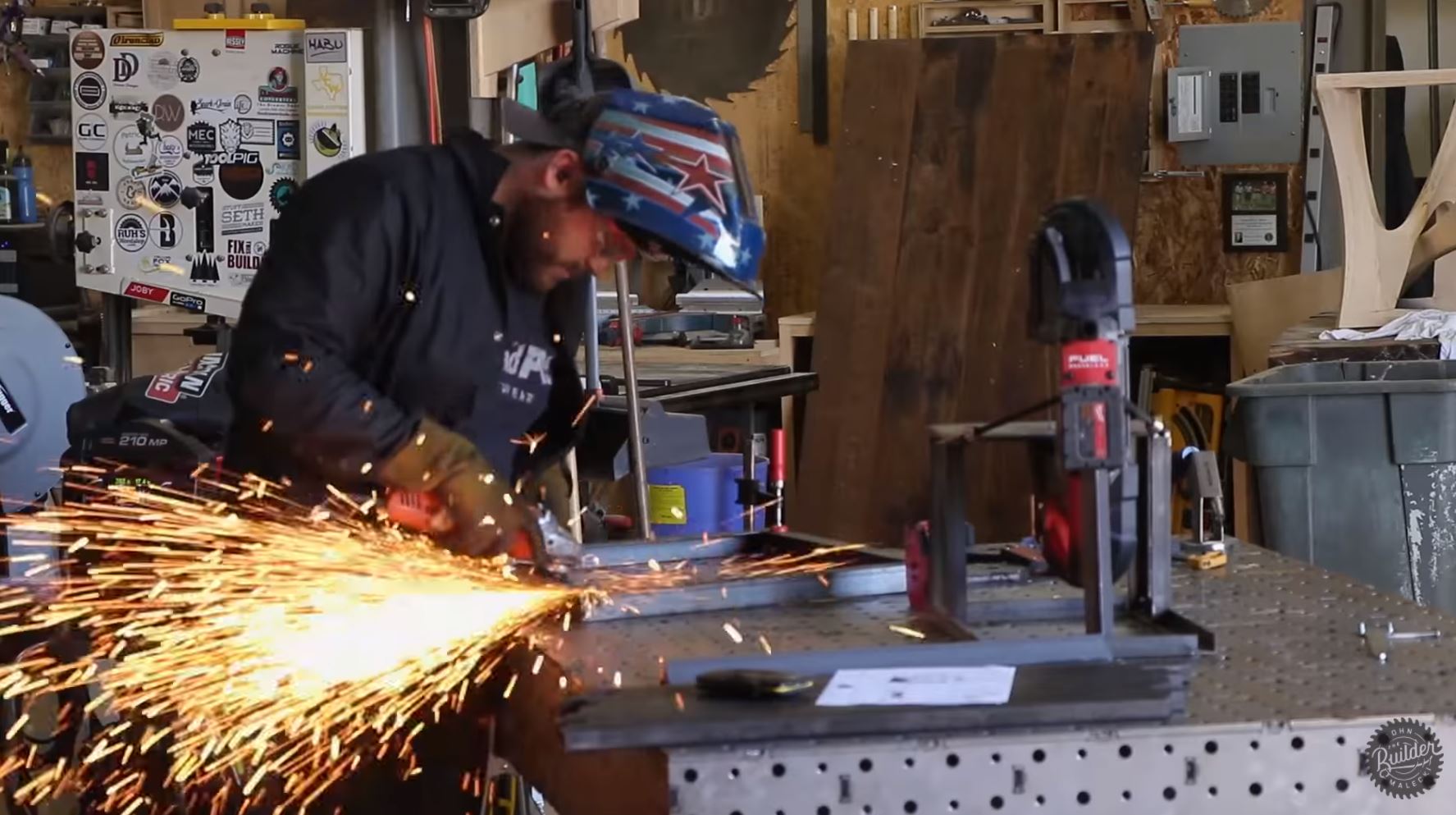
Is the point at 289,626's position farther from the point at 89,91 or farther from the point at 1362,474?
the point at 89,91

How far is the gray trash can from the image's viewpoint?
3.66 metres

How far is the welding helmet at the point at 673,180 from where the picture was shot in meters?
2.21

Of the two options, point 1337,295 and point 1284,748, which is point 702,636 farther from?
point 1337,295

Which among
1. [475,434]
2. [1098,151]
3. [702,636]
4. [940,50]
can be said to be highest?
[940,50]

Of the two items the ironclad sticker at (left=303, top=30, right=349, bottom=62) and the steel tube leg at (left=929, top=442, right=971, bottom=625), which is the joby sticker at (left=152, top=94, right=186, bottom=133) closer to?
the ironclad sticker at (left=303, top=30, right=349, bottom=62)

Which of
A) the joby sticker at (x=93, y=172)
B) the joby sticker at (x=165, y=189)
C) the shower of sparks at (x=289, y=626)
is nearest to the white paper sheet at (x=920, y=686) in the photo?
the shower of sparks at (x=289, y=626)

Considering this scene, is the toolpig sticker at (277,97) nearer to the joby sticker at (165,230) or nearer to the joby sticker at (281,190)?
the joby sticker at (281,190)

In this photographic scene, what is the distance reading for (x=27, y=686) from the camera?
2.91m

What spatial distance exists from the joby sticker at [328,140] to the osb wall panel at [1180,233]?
9.71 ft

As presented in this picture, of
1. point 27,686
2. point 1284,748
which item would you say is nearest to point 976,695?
point 1284,748

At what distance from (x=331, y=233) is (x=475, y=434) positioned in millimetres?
389

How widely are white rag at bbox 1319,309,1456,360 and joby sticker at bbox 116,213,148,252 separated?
9.33ft

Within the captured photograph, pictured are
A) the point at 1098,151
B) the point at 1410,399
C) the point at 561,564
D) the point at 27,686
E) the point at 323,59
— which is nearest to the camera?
the point at 561,564

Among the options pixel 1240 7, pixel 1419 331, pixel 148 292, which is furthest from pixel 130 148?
pixel 1240 7
